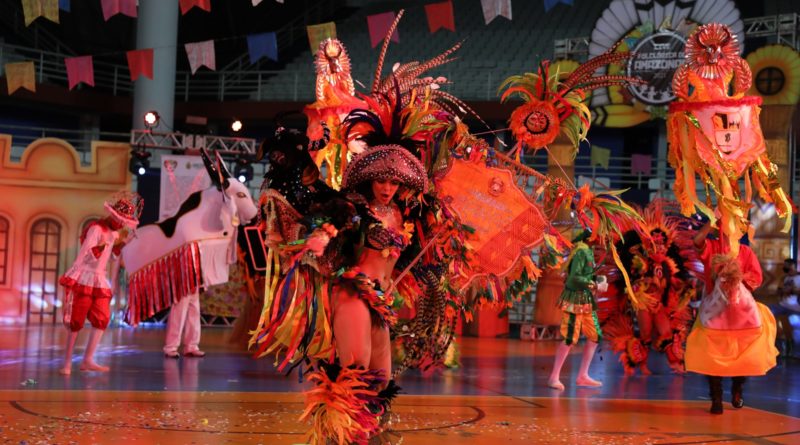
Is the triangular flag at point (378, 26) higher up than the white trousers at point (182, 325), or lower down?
higher up

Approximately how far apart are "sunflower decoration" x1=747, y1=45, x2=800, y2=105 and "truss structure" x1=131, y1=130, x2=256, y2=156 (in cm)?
783

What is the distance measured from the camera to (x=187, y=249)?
10.1 meters

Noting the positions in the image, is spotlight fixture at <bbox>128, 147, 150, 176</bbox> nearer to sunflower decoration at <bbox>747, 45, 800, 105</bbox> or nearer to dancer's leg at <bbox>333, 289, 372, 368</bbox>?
sunflower decoration at <bbox>747, 45, 800, 105</bbox>

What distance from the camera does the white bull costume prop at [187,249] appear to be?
1000cm

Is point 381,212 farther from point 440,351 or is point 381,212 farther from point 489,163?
point 489,163

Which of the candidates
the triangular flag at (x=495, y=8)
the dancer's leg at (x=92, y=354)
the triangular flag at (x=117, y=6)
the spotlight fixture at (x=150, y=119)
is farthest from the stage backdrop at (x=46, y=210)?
the dancer's leg at (x=92, y=354)

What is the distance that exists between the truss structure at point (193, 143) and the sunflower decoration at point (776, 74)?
7.83m

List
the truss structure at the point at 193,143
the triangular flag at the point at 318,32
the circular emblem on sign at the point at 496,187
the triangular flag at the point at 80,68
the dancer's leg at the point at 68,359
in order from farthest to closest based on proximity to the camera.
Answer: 1. the truss structure at the point at 193,143
2. the triangular flag at the point at 80,68
3. the triangular flag at the point at 318,32
4. the dancer's leg at the point at 68,359
5. the circular emblem on sign at the point at 496,187

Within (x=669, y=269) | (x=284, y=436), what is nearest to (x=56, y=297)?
(x=669, y=269)

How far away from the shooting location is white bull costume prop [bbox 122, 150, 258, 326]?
1000 cm

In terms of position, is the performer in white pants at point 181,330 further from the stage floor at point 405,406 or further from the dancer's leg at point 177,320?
the stage floor at point 405,406

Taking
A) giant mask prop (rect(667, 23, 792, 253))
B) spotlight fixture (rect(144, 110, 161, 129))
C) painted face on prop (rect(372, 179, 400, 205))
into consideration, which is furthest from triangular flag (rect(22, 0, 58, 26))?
painted face on prop (rect(372, 179, 400, 205))

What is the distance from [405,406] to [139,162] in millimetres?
9372

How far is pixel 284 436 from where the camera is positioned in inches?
199
